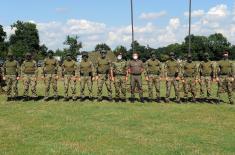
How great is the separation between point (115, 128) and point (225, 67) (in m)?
8.50

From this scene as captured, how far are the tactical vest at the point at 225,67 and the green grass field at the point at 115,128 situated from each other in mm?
1520

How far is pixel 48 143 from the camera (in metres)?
12.5

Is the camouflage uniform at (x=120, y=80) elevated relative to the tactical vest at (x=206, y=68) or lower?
lower

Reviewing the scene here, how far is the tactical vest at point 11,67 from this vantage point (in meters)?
21.5

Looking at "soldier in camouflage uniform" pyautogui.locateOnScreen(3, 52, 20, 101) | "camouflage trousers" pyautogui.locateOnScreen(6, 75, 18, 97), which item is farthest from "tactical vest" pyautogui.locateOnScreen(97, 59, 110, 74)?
"camouflage trousers" pyautogui.locateOnScreen(6, 75, 18, 97)

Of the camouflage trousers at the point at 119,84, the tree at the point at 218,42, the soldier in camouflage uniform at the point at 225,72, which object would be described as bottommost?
the camouflage trousers at the point at 119,84

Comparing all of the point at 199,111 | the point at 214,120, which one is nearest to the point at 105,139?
the point at 214,120

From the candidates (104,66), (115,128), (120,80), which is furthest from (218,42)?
(115,128)

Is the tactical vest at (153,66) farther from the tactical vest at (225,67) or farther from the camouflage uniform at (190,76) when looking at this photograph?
the tactical vest at (225,67)

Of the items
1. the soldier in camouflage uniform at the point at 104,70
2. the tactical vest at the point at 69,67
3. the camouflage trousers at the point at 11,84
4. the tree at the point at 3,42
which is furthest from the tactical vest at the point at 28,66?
the tree at the point at 3,42

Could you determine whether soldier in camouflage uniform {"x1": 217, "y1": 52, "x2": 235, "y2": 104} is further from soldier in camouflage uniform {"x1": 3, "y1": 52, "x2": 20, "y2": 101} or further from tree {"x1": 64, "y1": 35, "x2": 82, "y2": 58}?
tree {"x1": 64, "y1": 35, "x2": 82, "y2": 58}

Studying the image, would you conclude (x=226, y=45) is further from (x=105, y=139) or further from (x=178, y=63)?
(x=105, y=139)

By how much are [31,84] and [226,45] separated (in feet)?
417

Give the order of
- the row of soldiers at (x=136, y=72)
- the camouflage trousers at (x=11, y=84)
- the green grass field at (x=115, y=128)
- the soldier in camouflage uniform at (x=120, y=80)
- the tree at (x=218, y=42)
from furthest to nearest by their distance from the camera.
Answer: the tree at (x=218, y=42) → the soldier in camouflage uniform at (x=120, y=80) → the camouflage trousers at (x=11, y=84) → the row of soldiers at (x=136, y=72) → the green grass field at (x=115, y=128)
